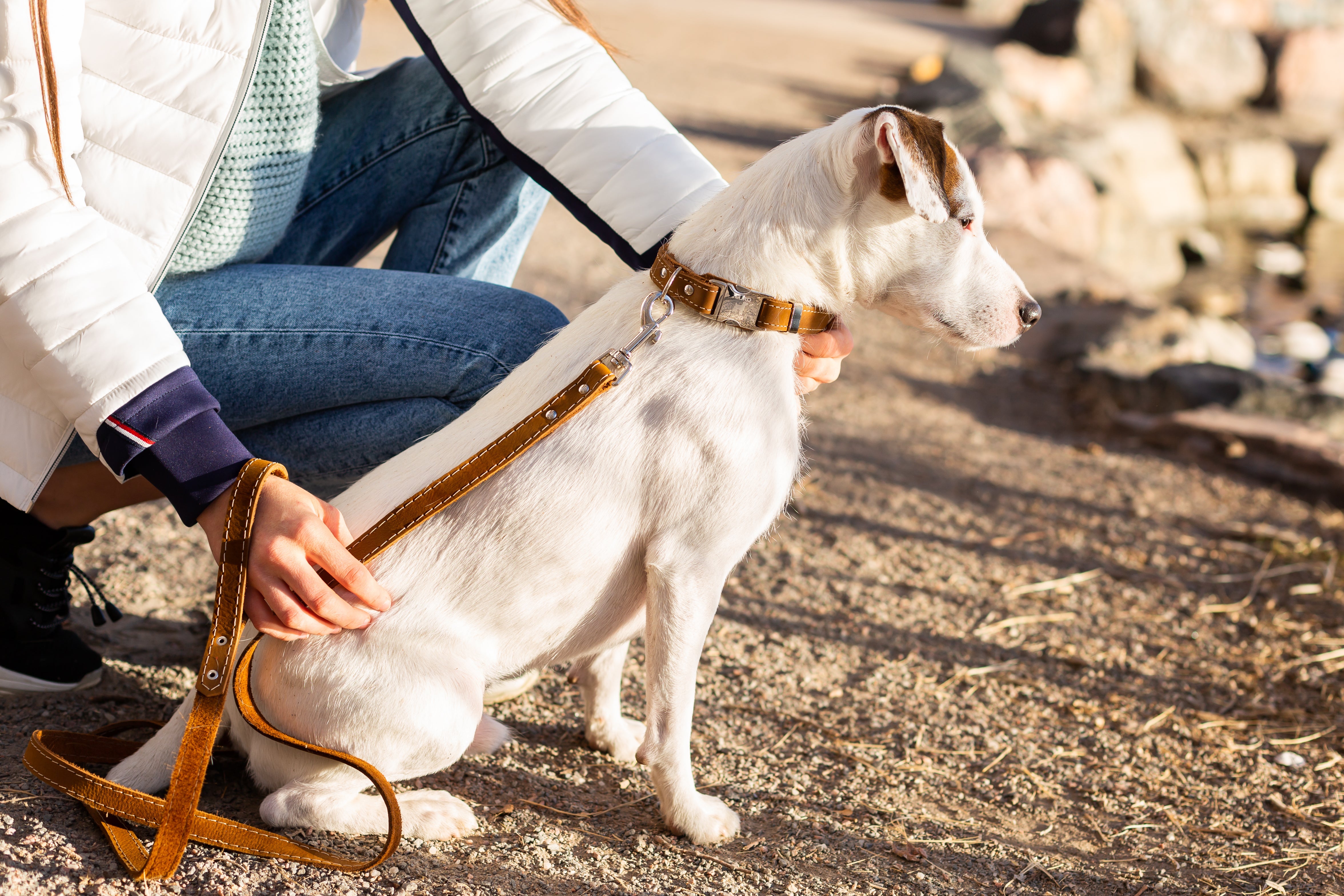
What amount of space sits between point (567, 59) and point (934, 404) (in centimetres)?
314

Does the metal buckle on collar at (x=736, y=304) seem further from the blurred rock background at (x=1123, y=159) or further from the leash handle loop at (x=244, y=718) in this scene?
the blurred rock background at (x=1123, y=159)

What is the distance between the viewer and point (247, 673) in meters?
1.88

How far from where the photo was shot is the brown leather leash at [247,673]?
1.75 meters

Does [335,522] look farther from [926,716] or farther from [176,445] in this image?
[926,716]

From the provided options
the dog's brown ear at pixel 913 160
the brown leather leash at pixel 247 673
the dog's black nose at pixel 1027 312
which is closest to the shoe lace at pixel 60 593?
the brown leather leash at pixel 247 673

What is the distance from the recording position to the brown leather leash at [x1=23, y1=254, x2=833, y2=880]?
1.75 m

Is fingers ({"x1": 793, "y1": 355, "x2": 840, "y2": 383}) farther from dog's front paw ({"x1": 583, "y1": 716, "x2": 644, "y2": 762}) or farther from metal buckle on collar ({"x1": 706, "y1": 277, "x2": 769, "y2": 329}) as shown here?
dog's front paw ({"x1": 583, "y1": 716, "x2": 644, "y2": 762})

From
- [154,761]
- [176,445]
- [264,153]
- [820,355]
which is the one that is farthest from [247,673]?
[820,355]

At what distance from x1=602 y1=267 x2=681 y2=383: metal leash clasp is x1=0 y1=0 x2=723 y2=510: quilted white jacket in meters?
0.45

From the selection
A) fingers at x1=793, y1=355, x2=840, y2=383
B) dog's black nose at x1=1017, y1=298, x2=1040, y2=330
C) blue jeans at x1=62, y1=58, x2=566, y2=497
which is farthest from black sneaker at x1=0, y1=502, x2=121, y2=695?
dog's black nose at x1=1017, y1=298, x2=1040, y2=330

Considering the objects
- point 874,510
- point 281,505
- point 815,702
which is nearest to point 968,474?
point 874,510

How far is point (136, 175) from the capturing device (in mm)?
1976

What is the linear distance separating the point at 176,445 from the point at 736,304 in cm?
94

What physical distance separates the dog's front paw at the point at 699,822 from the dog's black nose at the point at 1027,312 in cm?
109
